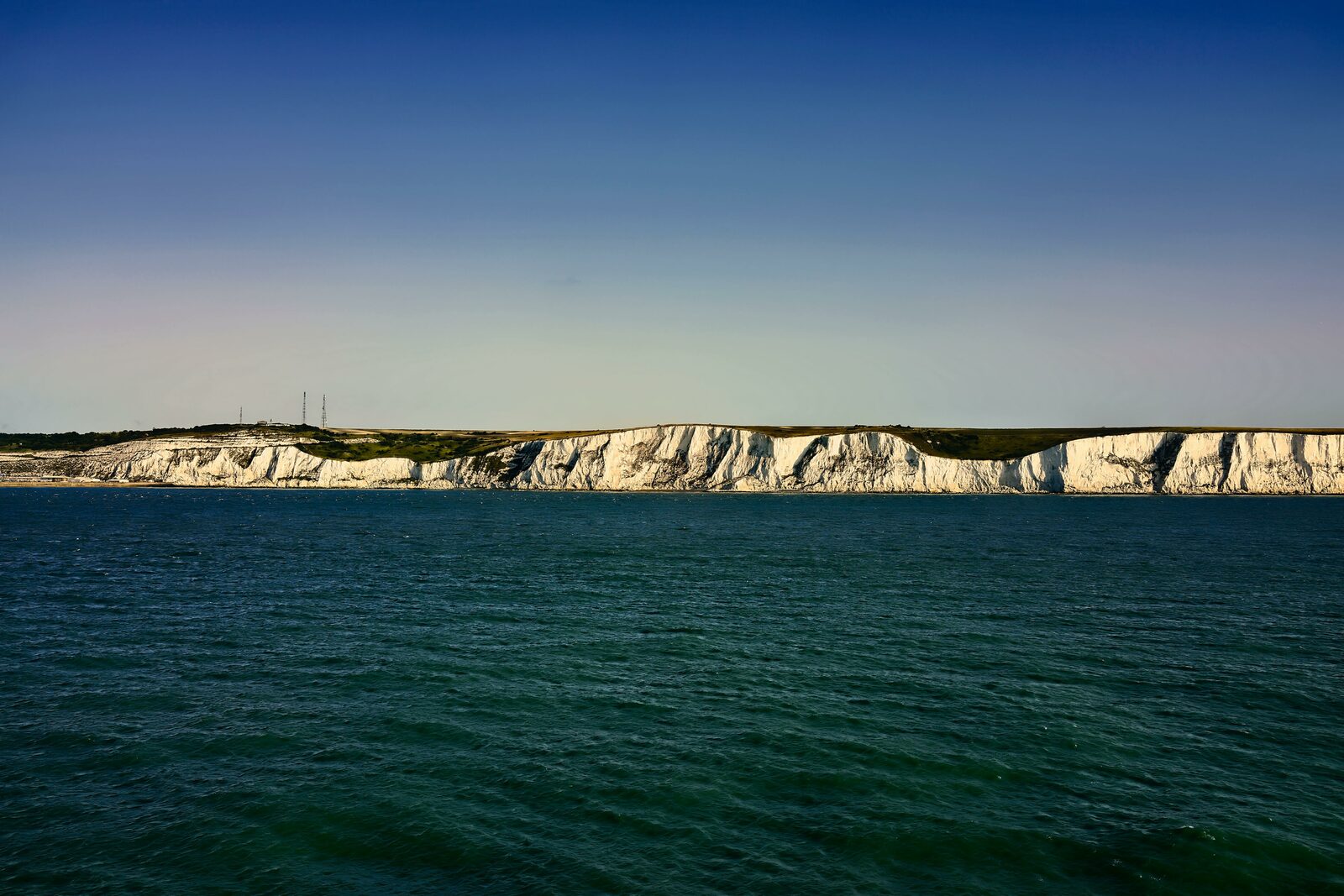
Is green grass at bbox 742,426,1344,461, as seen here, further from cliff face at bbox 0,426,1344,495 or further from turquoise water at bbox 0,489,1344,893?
turquoise water at bbox 0,489,1344,893

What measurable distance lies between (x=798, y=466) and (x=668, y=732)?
155 metres

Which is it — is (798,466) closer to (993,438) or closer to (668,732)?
(993,438)

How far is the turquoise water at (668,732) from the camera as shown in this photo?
1625 centimetres

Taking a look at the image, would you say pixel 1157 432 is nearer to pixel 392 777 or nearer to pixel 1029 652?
pixel 1029 652

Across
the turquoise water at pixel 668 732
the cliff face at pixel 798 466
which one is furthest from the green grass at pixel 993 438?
the turquoise water at pixel 668 732

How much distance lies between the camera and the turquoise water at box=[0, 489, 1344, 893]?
16.2 meters

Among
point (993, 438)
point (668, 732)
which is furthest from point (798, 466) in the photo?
point (668, 732)

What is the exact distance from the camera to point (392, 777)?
20.0m

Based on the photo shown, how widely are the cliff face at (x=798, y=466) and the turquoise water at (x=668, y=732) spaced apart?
120m

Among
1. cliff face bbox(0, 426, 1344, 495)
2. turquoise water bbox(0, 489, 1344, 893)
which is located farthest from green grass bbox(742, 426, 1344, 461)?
turquoise water bbox(0, 489, 1344, 893)

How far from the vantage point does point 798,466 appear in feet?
576

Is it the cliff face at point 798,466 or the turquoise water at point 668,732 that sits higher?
the cliff face at point 798,466

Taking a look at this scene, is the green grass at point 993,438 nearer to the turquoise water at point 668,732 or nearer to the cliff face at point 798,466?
the cliff face at point 798,466

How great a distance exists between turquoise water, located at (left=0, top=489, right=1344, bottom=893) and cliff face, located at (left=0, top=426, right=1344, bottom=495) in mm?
119939
